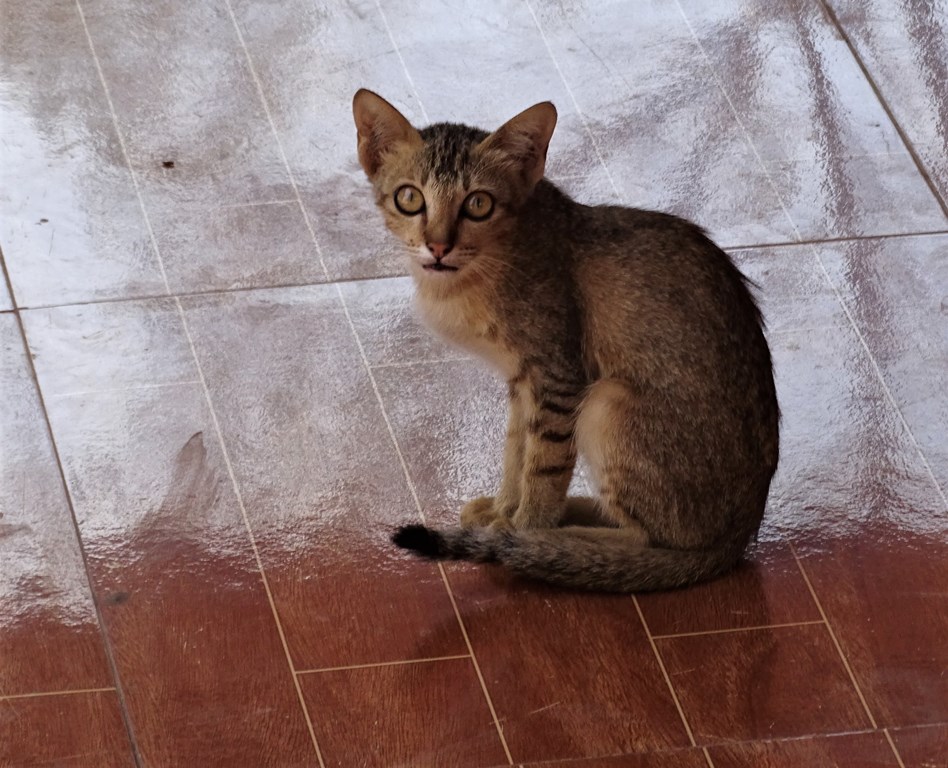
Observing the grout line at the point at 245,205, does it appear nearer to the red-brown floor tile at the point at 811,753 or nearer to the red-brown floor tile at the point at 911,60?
the red-brown floor tile at the point at 911,60

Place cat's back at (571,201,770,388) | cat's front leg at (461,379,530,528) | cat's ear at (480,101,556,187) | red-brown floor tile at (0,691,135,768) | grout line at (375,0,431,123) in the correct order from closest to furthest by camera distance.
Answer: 1. red-brown floor tile at (0,691,135,768)
2. cat's ear at (480,101,556,187)
3. cat's back at (571,201,770,388)
4. cat's front leg at (461,379,530,528)
5. grout line at (375,0,431,123)

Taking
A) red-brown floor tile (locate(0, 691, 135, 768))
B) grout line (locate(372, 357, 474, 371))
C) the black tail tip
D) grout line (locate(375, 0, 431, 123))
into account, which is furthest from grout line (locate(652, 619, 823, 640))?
grout line (locate(375, 0, 431, 123))

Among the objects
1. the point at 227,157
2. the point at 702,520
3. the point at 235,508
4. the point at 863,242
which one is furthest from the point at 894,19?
the point at 235,508

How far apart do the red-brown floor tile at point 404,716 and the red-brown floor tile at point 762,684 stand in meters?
0.41

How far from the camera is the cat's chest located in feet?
9.48

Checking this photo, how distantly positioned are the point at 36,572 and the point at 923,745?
1.77 metres

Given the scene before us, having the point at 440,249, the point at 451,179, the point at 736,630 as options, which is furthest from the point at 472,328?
the point at 736,630

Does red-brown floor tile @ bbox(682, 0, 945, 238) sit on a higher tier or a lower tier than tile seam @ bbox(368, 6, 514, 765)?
higher

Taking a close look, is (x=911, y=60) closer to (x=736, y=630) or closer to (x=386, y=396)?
(x=386, y=396)

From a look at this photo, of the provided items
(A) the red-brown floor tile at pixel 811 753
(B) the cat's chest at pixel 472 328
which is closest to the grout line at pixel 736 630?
(A) the red-brown floor tile at pixel 811 753

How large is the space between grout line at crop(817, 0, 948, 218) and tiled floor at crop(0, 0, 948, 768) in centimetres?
2

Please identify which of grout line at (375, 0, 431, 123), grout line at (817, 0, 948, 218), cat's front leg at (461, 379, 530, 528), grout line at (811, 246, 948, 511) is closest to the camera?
cat's front leg at (461, 379, 530, 528)

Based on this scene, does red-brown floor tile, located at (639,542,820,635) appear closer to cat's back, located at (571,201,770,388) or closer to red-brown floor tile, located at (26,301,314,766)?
cat's back, located at (571,201,770,388)

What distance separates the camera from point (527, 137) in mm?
2783
